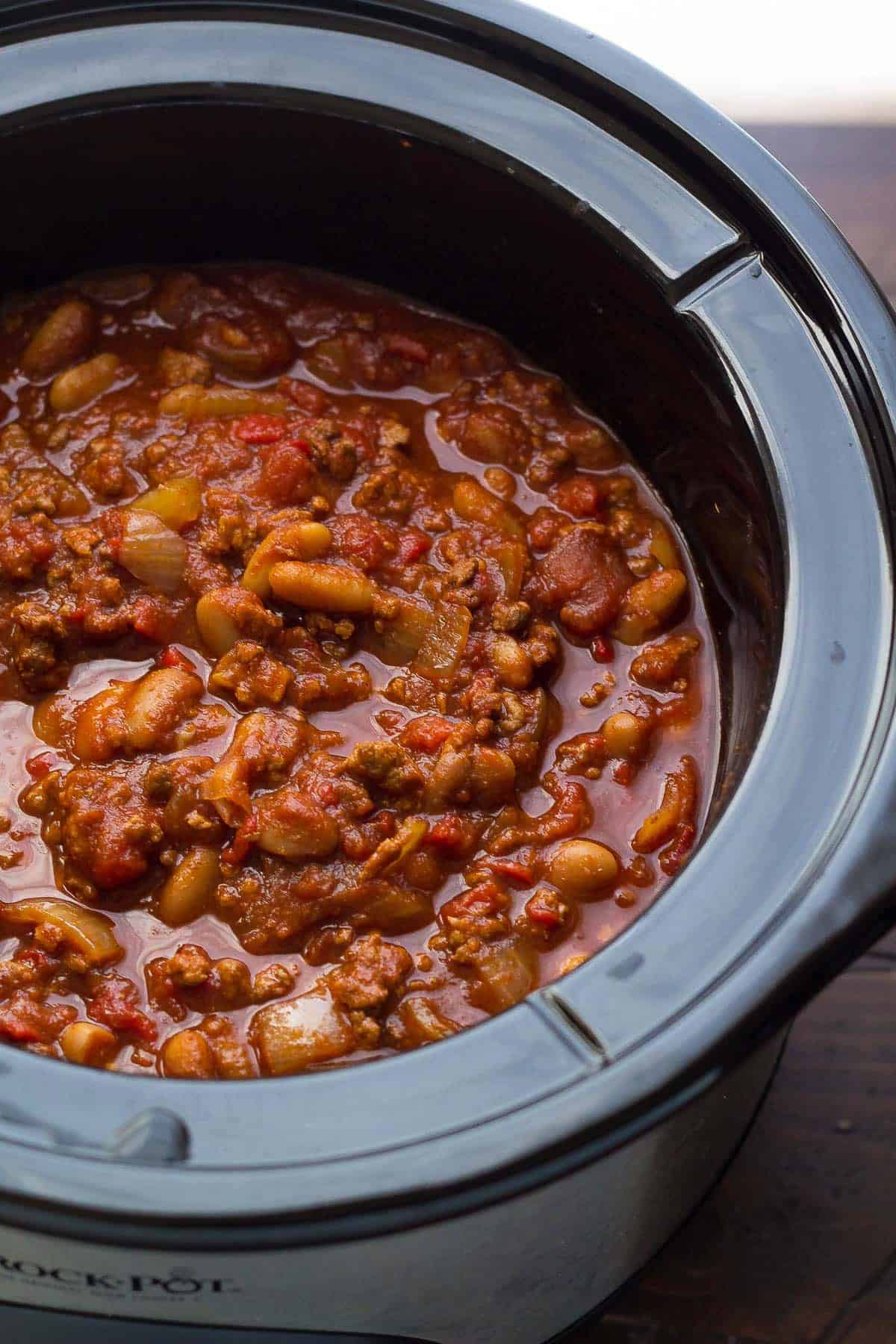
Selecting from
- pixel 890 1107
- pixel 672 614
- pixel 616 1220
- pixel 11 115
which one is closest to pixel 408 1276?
pixel 616 1220

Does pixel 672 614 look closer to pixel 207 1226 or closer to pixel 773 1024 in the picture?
pixel 773 1024

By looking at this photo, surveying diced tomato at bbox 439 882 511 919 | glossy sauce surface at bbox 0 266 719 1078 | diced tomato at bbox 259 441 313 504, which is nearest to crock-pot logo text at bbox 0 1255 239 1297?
glossy sauce surface at bbox 0 266 719 1078

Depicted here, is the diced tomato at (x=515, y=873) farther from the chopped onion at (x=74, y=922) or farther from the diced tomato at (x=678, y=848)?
the chopped onion at (x=74, y=922)

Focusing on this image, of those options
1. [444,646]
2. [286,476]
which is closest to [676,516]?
[444,646]

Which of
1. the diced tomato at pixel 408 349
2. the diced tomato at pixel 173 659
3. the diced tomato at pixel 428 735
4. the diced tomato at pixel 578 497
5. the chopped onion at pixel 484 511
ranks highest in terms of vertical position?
the diced tomato at pixel 408 349

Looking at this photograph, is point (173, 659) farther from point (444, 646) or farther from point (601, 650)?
point (601, 650)

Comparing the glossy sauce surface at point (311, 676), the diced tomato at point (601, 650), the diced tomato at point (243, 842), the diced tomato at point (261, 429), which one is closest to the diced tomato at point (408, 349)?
the glossy sauce surface at point (311, 676)

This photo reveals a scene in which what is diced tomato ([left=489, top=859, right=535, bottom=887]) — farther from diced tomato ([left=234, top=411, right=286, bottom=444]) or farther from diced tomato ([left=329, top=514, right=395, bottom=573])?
diced tomato ([left=234, top=411, right=286, bottom=444])
